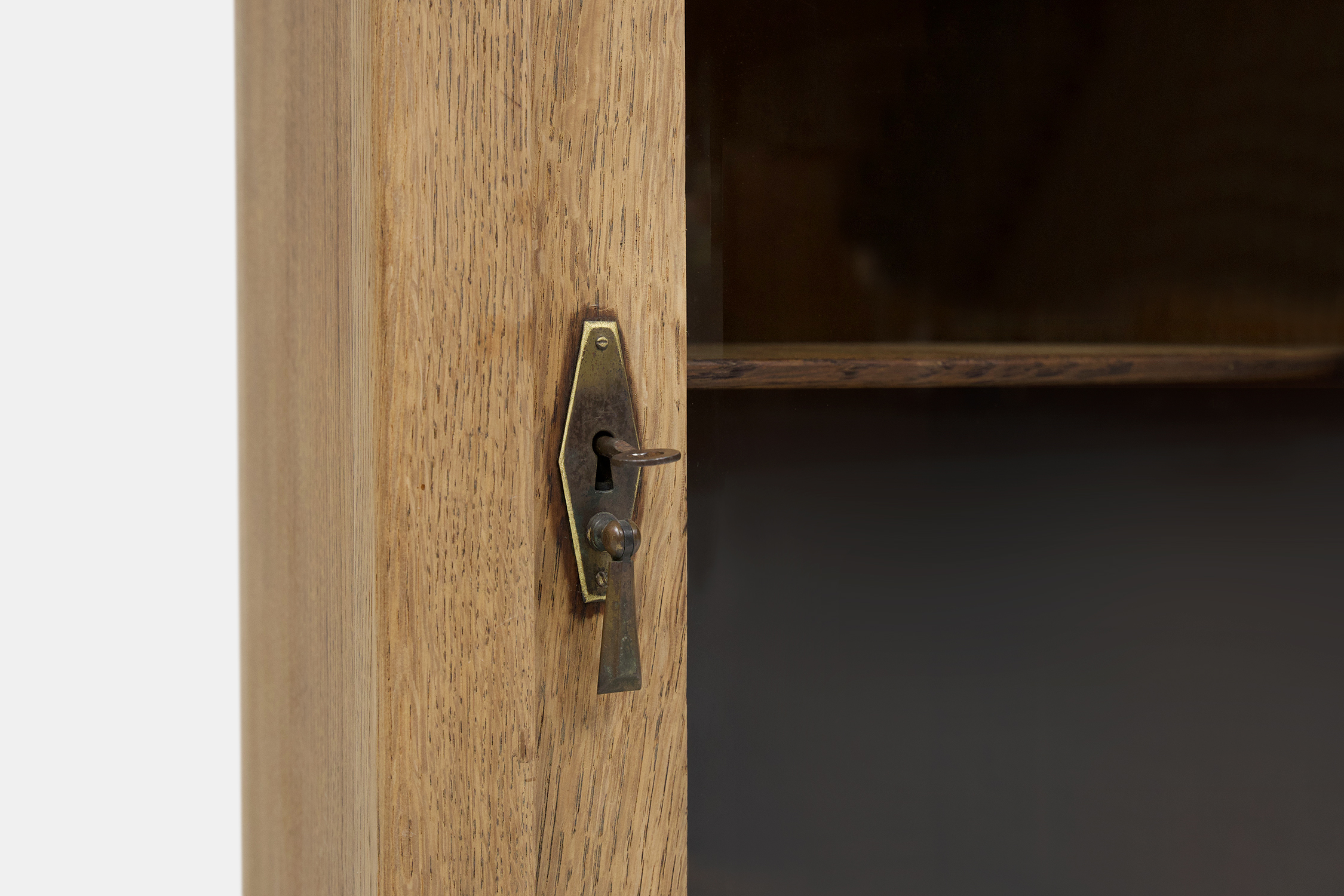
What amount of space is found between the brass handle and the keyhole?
→ 0.01 metres

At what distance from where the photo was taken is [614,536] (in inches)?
13.3

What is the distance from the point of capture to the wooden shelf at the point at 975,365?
531 millimetres

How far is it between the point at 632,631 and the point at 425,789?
8 cm

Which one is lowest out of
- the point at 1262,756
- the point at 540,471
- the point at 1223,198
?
the point at 1262,756

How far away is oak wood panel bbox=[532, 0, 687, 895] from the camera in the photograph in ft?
1.13

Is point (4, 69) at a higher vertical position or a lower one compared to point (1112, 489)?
higher

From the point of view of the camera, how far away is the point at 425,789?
1.08 feet

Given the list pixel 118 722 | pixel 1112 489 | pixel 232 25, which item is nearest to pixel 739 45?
pixel 232 25

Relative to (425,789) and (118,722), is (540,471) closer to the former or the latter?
(425,789)

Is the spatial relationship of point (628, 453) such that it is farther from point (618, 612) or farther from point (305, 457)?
point (305, 457)

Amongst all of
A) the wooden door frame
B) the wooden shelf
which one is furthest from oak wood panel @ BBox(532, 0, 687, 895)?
the wooden shelf

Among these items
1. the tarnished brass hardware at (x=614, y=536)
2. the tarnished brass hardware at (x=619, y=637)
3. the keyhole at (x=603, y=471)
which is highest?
the keyhole at (x=603, y=471)

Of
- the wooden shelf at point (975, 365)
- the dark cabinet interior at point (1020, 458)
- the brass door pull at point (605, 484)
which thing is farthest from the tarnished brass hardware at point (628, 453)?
the dark cabinet interior at point (1020, 458)

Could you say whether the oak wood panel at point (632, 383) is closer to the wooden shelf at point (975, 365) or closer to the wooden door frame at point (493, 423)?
the wooden door frame at point (493, 423)
